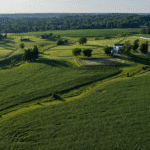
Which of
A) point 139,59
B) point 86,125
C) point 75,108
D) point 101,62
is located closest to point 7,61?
point 101,62

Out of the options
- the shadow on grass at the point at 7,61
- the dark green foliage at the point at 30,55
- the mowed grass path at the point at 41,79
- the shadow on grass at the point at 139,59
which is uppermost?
the dark green foliage at the point at 30,55

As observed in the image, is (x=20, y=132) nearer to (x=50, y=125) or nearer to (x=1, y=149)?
(x=1, y=149)

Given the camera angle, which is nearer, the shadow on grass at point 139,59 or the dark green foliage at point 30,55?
the shadow on grass at point 139,59

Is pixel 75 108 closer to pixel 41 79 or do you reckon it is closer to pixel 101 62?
pixel 41 79

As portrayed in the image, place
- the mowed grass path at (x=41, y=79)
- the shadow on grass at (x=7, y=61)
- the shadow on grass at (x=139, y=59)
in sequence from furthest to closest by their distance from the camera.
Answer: the shadow on grass at (x=7, y=61)
the shadow on grass at (x=139, y=59)
the mowed grass path at (x=41, y=79)

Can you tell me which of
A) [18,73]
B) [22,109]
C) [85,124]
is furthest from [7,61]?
[85,124]

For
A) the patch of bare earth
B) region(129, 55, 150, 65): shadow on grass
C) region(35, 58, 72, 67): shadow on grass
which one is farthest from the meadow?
region(129, 55, 150, 65): shadow on grass

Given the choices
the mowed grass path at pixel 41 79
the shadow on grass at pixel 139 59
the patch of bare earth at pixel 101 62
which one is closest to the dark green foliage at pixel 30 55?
the mowed grass path at pixel 41 79

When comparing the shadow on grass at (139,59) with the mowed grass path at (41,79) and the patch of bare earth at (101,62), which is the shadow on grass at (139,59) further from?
the mowed grass path at (41,79)
